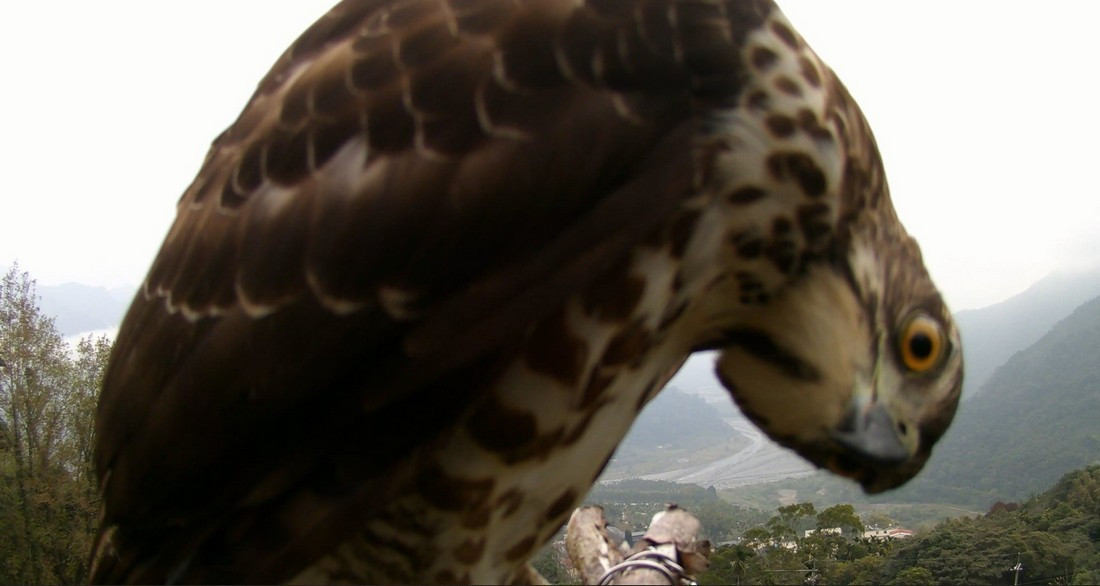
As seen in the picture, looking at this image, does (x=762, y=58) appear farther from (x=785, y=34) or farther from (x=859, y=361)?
(x=859, y=361)

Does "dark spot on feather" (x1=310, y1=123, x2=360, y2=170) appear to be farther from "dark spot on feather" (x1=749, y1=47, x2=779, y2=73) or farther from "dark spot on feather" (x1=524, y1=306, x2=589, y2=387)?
"dark spot on feather" (x1=749, y1=47, x2=779, y2=73)

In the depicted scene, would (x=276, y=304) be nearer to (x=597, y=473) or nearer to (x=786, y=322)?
(x=597, y=473)

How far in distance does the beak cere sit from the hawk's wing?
2.20ft

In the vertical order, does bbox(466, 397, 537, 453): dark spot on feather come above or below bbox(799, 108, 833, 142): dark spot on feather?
below

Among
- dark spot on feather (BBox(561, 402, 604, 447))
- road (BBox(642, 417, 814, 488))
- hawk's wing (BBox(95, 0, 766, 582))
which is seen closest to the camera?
hawk's wing (BBox(95, 0, 766, 582))

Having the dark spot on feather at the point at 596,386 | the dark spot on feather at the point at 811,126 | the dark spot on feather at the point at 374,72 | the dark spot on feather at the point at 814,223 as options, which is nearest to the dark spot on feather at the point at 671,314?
the dark spot on feather at the point at 596,386

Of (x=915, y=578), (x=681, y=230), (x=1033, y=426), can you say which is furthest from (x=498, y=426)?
(x=1033, y=426)

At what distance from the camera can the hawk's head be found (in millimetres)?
1295

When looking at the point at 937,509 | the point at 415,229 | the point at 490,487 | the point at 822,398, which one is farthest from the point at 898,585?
the point at 415,229

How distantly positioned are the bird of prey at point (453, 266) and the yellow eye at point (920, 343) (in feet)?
0.45

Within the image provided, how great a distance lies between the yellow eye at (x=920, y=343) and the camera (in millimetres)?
1390

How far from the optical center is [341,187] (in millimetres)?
993

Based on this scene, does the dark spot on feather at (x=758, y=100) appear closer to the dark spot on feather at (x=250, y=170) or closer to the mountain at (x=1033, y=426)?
the dark spot on feather at (x=250, y=170)

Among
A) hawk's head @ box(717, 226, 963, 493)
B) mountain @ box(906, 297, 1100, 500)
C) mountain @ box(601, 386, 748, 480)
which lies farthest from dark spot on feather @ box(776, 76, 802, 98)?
mountain @ box(601, 386, 748, 480)
